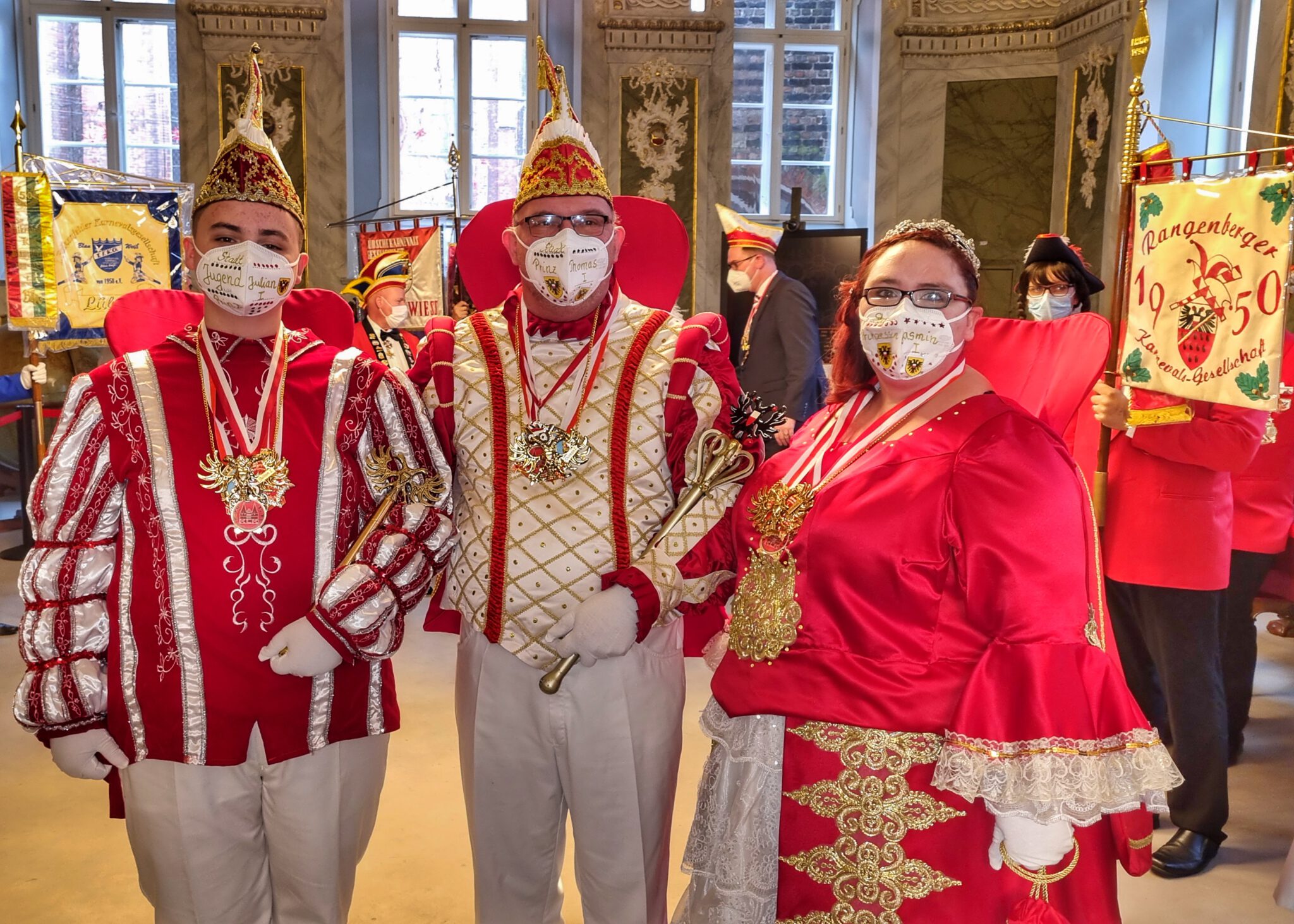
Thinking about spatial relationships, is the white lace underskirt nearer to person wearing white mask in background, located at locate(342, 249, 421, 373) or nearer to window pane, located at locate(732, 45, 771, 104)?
person wearing white mask in background, located at locate(342, 249, 421, 373)

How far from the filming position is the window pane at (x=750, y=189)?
31.9 feet

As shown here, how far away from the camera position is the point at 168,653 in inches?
75.8

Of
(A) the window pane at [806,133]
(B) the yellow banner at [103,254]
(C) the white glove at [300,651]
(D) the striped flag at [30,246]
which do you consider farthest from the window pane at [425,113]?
(C) the white glove at [300,651]

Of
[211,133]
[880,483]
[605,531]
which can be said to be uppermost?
[211,133]

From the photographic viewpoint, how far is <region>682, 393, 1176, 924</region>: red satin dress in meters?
1.54

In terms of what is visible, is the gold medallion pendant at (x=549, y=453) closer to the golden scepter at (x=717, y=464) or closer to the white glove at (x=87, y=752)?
the golden scepter at (x=717, y=464)

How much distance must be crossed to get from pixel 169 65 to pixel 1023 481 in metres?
9.82

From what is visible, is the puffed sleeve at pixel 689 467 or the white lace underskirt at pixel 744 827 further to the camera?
the puffed sleeve at pixel 689 467

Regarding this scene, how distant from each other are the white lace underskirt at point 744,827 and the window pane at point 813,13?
360 inches

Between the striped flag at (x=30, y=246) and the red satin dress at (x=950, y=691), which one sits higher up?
the striped flag at (x=30, y=246)

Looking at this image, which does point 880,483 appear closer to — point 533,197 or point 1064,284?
point 533,197

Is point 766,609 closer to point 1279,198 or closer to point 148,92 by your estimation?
point 1279,198

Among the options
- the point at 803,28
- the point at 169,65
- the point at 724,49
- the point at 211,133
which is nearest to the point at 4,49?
the point at 169,65

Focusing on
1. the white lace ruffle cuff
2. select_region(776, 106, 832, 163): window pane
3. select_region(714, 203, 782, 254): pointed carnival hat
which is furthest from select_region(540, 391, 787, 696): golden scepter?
select_region(776, 106, 832, 163): window pane
